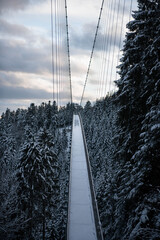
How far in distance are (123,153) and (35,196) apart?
1111cm

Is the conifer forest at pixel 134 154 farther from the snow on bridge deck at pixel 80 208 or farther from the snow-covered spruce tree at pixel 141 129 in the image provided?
the snow on bridge deck at pixel 80 208

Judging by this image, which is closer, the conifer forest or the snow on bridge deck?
the conifer forest

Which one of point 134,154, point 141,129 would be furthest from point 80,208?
point 141,129

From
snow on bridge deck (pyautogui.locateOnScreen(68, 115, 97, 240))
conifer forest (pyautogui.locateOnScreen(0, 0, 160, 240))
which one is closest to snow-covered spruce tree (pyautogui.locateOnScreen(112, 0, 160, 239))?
conifer forest (pyautogui.locateOnScreen(0, 0, 160, 240))

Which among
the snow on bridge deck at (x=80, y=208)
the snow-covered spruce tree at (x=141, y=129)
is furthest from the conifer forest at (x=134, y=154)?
A: the snow on bridge deck at (x=80, y=208)

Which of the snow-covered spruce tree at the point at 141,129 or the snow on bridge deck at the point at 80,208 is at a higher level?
the snow-covered spruce tree at the point at 141,129

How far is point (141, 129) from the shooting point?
8.79 metres

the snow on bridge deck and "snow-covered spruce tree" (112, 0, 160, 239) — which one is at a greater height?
"snow-covered spruce tree" (112, 0, 160, 239)

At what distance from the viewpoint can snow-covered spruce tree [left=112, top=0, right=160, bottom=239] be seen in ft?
24.9

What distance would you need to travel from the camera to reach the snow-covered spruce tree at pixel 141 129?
7582 mm

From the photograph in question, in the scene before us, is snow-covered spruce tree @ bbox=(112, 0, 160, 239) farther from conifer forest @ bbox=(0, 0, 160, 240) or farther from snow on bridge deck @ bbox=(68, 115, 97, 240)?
snow on bridge deck @ bbox=(68, 115, 97, 240)

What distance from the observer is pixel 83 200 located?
48.3 feet

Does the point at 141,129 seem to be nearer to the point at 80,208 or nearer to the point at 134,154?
the point at 134,154

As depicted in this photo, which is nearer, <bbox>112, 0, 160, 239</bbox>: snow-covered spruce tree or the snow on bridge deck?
<bbox>112, 0, 160, 239</bbox>: snow-covered spruce tree
